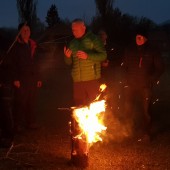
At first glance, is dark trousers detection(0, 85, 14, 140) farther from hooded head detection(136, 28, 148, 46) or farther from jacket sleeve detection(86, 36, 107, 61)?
hooded head detection(136, 28, 148, 46)

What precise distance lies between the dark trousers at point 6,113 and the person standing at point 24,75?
0.43m

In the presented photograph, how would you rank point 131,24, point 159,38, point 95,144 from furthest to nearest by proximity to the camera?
point 159,38, point 131,24, point 95,144

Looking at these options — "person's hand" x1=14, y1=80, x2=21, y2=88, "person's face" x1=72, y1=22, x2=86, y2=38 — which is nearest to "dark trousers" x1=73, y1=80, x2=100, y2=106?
"person's face" x1=72, y1=22, x2=86, y2=38

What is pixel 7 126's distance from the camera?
690 cm

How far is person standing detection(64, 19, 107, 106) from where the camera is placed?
19.6ft

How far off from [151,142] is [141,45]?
1.71 m

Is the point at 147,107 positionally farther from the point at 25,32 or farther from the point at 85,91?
the point at 25,32

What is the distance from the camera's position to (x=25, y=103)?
758cm

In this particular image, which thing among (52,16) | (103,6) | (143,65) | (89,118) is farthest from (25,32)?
(52,16)

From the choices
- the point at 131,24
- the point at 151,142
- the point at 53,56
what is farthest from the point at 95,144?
the point at 131,24

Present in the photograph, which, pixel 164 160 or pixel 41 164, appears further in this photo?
pixel 164 160

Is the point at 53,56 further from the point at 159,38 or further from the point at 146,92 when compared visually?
the point at 146,92

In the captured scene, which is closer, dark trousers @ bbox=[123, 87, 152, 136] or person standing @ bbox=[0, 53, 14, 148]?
person standing @ bbox=[0, 53, 14, 148]

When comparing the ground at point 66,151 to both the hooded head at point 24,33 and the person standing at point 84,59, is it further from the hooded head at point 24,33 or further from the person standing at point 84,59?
the hooded head at point 24,33
